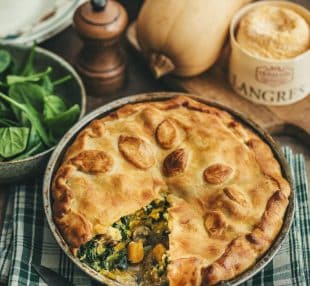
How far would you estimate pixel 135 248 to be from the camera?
2449 mm

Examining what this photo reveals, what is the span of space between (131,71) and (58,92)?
1.22 feet

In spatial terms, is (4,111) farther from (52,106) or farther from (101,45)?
(101,45)

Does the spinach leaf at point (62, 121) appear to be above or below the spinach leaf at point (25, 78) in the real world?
below

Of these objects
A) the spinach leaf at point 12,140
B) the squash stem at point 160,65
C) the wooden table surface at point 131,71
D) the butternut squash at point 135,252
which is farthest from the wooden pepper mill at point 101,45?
the butternut squash at point 135,252

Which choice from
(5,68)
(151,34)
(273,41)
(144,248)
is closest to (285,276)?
(144,248)

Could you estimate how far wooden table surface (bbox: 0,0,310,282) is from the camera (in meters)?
3.01

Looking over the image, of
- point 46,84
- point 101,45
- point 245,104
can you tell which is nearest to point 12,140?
point 46,84

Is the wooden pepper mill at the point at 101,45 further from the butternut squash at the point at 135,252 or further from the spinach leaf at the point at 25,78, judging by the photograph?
the butternut squash at the point at 135,252

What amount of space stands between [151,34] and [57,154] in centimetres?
70

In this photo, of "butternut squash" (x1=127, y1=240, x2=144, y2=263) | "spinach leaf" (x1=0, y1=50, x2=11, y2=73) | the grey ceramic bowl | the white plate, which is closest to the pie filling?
"butternut squash" (x1=127, y1=240, x2=144, y2=263)

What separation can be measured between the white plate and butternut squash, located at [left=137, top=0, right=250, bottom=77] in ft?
1.37

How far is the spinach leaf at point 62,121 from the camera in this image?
2.80m

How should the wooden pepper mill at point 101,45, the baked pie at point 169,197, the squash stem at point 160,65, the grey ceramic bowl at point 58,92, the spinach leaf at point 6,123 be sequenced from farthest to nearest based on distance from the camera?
the squash stem at point 160,65
the wooden pepper mill at point 101,45
the spinach leaf at point 6,123
the grey ceramic bowl at point 58,92
the baked pie at point 169,197

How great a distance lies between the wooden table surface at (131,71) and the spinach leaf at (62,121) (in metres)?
0.32
